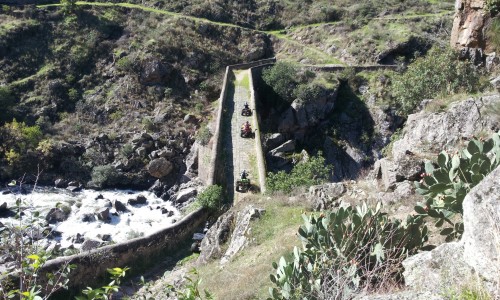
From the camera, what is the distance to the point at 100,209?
20.0 metres

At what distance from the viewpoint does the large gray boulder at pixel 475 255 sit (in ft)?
13.2

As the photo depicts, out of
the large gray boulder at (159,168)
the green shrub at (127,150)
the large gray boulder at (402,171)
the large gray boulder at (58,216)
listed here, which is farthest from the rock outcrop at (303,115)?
the large gray boulder at (402,171)

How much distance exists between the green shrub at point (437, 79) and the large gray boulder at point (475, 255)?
11047 mm

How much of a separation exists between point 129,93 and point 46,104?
5463 mm

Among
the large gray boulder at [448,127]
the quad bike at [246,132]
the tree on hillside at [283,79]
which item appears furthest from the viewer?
the tree on hillside at [283,79]

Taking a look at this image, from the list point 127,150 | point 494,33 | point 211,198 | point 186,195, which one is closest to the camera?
point 494,33

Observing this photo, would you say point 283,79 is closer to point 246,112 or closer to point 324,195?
point 246,112

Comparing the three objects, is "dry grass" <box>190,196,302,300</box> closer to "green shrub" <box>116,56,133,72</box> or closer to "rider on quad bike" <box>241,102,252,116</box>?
"rider on quad bike" <box>241,102,252,116</box>

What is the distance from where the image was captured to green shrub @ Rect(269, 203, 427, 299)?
561 cm

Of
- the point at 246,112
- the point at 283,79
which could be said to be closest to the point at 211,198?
the point at 246,112

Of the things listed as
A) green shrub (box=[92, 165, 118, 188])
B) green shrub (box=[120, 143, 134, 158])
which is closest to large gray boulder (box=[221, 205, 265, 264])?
green shrub (box=[92, 165, 118, 188])

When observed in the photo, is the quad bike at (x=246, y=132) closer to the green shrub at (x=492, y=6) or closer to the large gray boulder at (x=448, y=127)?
the large gray boulder at (x=448, y=127)

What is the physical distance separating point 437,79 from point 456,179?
1121 cm

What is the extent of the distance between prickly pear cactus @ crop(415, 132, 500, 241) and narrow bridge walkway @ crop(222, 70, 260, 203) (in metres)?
10.7
